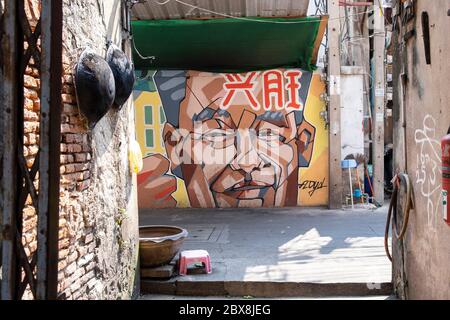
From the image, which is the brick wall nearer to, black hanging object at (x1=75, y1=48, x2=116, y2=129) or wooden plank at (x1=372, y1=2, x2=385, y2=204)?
black hanging object at (x1=75, y1=48, x2=116, y2=129)

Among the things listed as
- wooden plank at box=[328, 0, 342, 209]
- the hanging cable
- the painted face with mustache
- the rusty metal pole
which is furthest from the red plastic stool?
wooden plank at box=[328, 0, 342, 209]

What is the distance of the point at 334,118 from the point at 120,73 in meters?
7.08

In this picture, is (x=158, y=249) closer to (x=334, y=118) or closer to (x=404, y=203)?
(x=404, y=203)

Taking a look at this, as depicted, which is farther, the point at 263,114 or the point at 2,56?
the point at 263,114

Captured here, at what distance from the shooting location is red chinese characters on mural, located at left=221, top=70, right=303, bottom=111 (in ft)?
36.5

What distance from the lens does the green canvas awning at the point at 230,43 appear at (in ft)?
31.6

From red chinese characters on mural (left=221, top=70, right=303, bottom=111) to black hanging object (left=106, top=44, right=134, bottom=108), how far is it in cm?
665

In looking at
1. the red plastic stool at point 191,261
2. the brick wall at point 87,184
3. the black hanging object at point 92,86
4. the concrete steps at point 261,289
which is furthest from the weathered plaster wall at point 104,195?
the red plastic stool at point 191,261

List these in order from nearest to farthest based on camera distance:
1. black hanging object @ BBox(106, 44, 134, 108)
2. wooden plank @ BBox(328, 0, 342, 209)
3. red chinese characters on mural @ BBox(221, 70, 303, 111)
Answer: black hanging object @ BBox(106, 44, 134, 108), wooden plank @ BBox(328, 0, 342, 209), red chinese characters on mural @ BBox(221, 70, 303, 111)

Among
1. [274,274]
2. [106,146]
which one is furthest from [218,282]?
[106,146]

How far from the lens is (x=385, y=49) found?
11383 mm

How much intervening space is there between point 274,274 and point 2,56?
439cm

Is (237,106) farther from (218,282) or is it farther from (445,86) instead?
(445,86)

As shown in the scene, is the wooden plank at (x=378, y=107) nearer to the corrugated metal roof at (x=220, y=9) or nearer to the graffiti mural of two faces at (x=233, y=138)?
the graffiti mural of two faces at (x=233, y=138)
